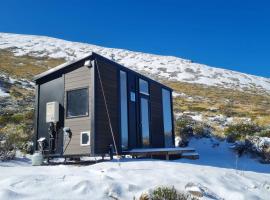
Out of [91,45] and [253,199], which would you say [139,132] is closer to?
[253,199]

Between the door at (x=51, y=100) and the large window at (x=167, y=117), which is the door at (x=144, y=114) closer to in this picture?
the large window at (x=167, y=117)

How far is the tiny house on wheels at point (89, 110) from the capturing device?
1311 centimetres

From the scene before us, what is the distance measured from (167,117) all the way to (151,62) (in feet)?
228

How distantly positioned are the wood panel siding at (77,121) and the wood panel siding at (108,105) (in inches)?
13.6

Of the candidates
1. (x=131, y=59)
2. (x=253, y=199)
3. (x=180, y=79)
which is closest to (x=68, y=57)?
(x=131, y=59)

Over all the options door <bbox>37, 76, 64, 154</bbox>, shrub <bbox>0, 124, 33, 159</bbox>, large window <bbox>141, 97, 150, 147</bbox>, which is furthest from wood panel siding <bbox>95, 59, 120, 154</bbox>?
shrub <bbox>0, 124, 33, 159</bbox>

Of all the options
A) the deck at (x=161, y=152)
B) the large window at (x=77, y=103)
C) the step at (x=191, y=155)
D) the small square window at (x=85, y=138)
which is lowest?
the step at (x=191, y=155)

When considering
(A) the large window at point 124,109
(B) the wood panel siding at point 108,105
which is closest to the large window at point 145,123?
(A) the large window at point 124,109

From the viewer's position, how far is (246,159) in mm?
18062

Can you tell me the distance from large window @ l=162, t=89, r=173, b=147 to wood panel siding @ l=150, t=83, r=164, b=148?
364 millimetres

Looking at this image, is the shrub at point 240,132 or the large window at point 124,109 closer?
the large window at point 124,109

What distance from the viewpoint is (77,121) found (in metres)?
13.4

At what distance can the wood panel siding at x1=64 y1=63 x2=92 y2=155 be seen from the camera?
13109 mm

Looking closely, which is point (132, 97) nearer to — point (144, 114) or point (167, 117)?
point (144, 114)
